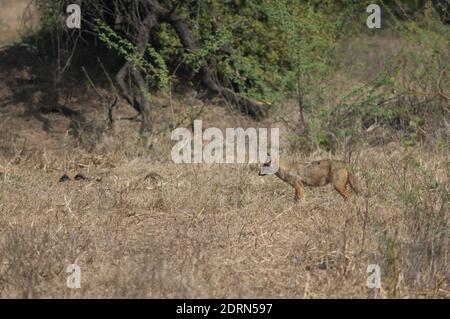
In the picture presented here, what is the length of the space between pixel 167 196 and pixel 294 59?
369cm

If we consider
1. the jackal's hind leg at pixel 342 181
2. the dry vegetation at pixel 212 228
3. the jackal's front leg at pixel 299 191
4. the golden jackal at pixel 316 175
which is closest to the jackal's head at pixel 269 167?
the golden jackal at pixel 316 175

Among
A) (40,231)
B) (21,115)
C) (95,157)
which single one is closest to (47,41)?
(21,115)

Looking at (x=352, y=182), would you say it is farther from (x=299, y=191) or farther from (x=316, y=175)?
(x=299, y=191)

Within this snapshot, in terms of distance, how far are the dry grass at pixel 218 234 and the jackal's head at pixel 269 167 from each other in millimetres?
206

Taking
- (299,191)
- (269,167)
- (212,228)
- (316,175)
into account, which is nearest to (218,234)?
(212,228)

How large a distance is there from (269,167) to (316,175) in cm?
58

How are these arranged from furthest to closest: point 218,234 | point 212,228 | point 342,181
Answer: point 342,181 → point 212,228 → point 218,234

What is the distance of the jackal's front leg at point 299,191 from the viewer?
812cm

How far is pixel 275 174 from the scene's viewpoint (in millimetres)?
8633

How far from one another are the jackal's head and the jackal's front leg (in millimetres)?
375

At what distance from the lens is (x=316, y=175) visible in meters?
8.22

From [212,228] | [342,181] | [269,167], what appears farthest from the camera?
[269,167]

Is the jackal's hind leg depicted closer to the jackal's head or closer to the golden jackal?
the golden jackal

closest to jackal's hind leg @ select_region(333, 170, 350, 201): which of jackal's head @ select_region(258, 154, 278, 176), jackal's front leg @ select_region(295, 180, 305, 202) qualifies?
jackal's front leg @ select_region(295, 180, 305, 202)
